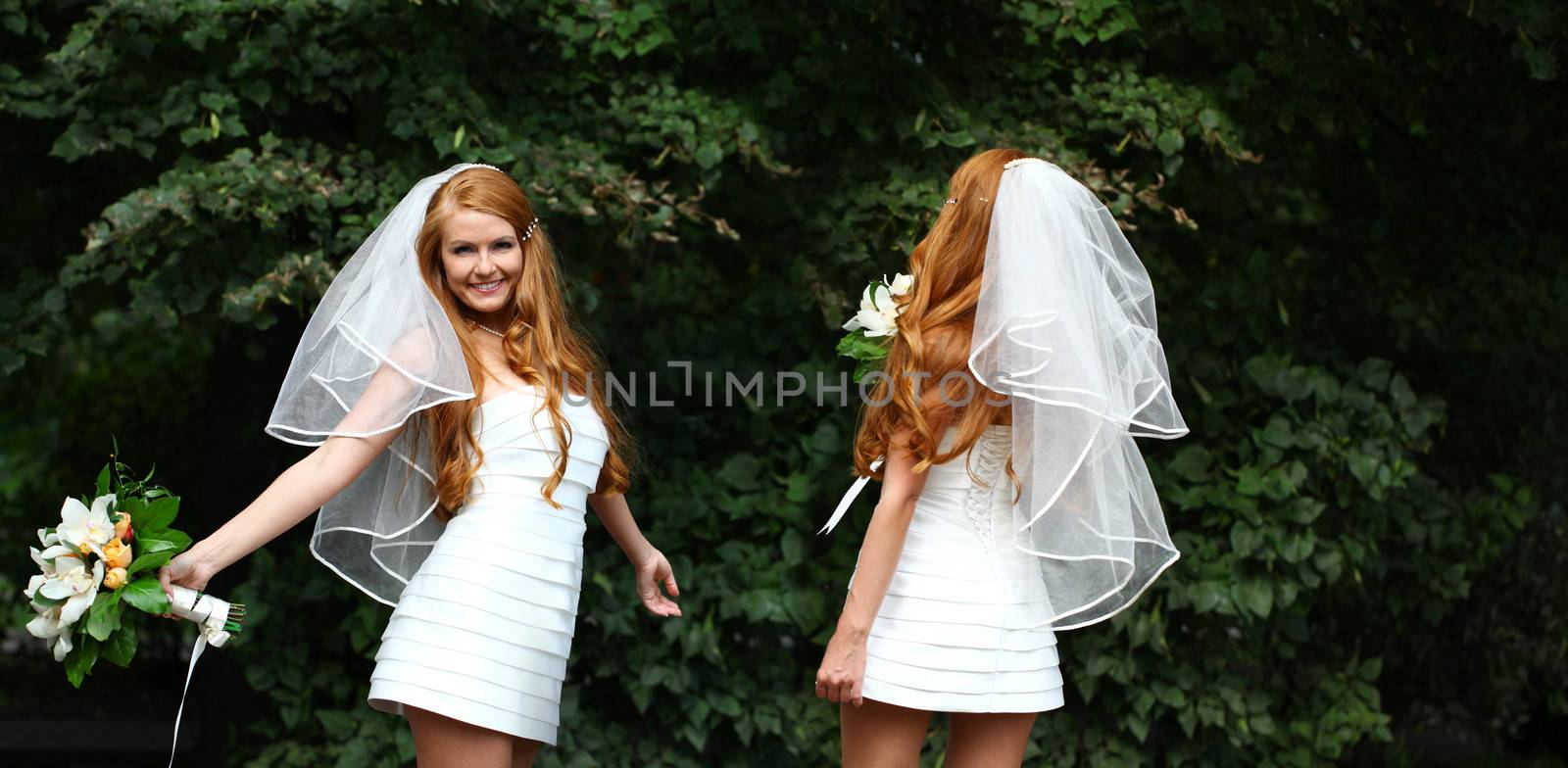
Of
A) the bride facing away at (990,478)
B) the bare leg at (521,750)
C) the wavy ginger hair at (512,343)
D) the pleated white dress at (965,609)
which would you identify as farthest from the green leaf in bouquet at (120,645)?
the pleated white dress at (965,609)

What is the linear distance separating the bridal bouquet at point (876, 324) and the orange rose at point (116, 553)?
149 cm

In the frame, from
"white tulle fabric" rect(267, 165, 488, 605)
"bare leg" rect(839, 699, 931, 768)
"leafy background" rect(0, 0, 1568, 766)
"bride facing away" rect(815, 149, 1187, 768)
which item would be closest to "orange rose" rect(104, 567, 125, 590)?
"white tulle fabric" rect(267, 165, 488, 605)

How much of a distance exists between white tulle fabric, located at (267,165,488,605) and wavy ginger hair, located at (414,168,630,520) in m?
0.05

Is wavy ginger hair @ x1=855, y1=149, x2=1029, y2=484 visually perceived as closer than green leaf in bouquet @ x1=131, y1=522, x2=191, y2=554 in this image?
No

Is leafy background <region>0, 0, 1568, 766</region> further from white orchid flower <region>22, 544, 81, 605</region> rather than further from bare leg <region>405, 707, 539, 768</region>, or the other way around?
bare leg <region>405, 707, 539, 768</region>

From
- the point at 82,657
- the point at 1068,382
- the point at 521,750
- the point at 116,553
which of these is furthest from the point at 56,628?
the point at 1068,382

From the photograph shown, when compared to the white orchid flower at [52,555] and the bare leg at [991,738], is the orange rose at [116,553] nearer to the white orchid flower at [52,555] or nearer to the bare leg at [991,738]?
the white orchid flower at [52,555]

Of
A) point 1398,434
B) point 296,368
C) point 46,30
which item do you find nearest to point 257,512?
point 296,368

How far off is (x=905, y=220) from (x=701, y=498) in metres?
1.16

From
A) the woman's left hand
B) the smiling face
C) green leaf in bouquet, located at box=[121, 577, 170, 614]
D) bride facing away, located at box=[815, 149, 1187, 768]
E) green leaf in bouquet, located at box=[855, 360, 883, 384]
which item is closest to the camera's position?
green leaf in bouquet, located at box=[121, 577, 170, 614]

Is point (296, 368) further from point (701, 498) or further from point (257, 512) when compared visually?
point (701, 498)

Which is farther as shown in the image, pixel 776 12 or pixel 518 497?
pixel 776 12

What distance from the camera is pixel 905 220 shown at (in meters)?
4.48

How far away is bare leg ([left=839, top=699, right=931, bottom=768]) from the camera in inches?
116
